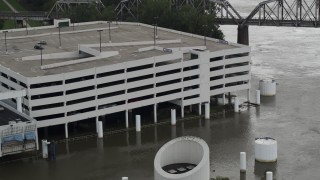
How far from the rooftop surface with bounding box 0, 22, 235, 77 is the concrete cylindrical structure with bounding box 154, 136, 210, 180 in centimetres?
2043

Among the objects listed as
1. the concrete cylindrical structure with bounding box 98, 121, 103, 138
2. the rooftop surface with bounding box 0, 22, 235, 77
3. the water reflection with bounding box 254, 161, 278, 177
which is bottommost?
the water reflection with bounding box 254, 161, 278, 177

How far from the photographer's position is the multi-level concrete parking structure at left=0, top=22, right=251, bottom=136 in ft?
203

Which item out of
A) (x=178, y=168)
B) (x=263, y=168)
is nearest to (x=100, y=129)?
(x=263, y=168)

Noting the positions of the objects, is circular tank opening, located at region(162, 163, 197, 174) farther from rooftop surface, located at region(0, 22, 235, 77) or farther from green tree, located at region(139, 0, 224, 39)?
green tree, located at region(139, 0, 224, 39)

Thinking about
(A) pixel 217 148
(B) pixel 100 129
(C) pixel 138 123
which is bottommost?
(A) pixel 217 148

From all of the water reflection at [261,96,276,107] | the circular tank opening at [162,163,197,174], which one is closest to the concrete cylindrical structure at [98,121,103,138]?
the circular tank opening at [162,163,197,174]

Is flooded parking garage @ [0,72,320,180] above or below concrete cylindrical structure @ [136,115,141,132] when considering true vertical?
below

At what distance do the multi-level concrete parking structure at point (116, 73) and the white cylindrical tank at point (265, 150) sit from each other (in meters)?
14.2

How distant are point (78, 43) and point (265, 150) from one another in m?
31.4

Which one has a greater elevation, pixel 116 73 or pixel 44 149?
pixel 116 73

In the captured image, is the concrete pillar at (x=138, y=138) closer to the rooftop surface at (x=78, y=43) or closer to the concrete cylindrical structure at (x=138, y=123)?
the concrete cylindrical structure at (x=138, y=123)

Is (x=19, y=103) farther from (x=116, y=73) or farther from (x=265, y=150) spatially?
(x=265, y=150)

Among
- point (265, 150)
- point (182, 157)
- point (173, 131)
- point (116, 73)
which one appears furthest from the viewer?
point (173, 131)

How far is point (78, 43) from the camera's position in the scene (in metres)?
80.1
